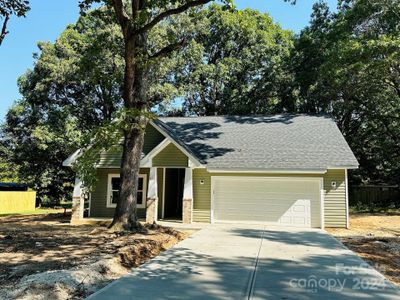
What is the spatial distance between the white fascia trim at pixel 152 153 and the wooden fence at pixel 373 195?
580 inches

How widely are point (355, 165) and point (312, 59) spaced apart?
14.8 metres

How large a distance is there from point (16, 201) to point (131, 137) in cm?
1715

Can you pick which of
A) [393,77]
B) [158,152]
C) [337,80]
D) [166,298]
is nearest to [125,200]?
[158,152]

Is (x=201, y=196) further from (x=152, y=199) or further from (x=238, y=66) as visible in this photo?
(x=238, y=66)

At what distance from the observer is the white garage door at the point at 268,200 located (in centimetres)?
1541

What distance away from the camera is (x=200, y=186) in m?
16.5

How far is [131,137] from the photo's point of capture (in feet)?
41.2

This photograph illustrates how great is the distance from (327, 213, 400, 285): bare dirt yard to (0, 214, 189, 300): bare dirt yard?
16.7ft

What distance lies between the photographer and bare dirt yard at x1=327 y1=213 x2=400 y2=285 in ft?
26.4

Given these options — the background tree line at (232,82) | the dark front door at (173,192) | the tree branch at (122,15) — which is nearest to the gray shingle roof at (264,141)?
the dark front door at (173,192)

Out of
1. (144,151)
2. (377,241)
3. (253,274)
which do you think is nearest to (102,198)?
(144,151)

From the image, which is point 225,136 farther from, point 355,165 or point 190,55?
point 190,55

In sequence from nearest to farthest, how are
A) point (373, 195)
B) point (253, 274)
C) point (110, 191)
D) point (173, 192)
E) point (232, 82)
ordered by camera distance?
point (253, 274) < point (110, 191) < point (173, 192) < point (373, 195) < point (232, 82)

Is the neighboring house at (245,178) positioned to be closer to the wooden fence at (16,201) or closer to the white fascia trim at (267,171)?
the white fascia trim at (267,171)
